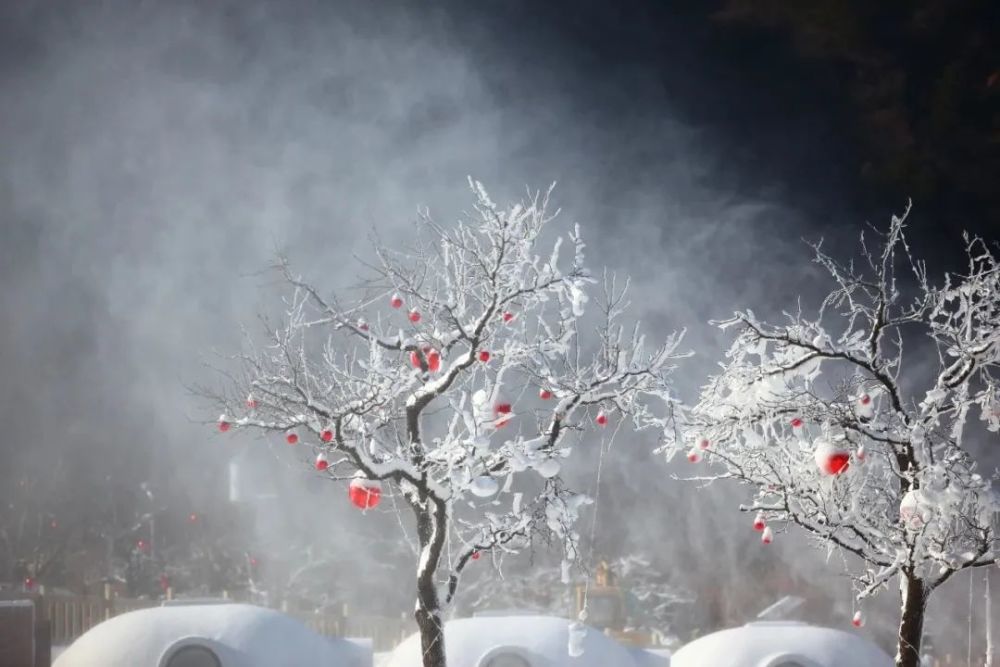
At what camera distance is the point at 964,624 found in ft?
73.8

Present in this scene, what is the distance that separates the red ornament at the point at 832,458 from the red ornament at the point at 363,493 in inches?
147

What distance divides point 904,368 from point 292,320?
1805 centimetres

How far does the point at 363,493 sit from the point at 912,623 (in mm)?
4997

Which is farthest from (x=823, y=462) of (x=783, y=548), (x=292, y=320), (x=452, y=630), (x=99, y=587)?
(x=99, y=587)

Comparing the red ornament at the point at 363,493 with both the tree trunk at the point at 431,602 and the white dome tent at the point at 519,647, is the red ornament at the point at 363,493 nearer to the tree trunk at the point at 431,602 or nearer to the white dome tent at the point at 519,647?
the tree trunk at the point at 431,602

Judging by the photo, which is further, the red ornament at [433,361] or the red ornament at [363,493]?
the red ornament at [433,361]

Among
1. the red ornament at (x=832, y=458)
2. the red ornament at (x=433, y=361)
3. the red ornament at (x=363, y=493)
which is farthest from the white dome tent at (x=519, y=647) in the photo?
the red ornament at (x=832, y=458)

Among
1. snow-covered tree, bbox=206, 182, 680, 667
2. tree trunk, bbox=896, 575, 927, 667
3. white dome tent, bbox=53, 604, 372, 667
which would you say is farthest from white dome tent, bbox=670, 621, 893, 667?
snow-covered tree, bbox=206, 182, 680, 667

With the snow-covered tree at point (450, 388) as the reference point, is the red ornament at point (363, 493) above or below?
below

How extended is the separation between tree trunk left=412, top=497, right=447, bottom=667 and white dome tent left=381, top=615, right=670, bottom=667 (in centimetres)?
442

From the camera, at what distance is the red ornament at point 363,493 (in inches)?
327

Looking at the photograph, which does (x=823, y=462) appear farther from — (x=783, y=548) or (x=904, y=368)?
(x=783, y=548)

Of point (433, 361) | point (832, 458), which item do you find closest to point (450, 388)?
point (433, 361)

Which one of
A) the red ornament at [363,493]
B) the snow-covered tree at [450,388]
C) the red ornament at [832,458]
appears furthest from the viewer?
the snow-covered tree at [450,388]
